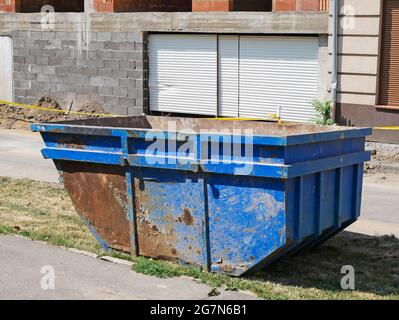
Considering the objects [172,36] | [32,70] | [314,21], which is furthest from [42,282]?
[32,70]

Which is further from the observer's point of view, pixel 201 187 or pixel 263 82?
pixel 263 82

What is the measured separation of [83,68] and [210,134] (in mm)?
13288

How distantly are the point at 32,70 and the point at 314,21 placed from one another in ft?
30.0

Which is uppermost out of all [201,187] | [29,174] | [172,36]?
[172,36]

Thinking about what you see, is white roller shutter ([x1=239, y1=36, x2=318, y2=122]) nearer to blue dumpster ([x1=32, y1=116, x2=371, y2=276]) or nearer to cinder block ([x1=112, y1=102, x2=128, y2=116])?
cinder block ([x1=112, y1=102, x2=128, y2=116])

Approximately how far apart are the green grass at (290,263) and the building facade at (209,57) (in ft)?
20.1

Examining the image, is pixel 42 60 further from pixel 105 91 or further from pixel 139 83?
pixel 139 83

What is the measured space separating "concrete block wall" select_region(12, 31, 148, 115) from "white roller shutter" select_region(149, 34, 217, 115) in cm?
31

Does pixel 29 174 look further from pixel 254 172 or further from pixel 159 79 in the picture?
pixel 254 172

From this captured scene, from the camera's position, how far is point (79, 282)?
7273 mm

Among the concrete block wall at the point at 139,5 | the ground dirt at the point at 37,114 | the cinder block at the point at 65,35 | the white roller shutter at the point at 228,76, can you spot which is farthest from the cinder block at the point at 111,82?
the white roller shutter at the point at 228,76

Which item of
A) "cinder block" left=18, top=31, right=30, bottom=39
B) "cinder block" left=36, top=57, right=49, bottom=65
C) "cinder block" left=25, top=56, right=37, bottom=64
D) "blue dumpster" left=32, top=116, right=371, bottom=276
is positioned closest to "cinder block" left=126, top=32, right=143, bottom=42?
"cinder block" left=36, top=57, right=49, bottom=65

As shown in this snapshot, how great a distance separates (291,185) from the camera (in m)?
6.87

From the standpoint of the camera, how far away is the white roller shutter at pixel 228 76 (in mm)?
17078
